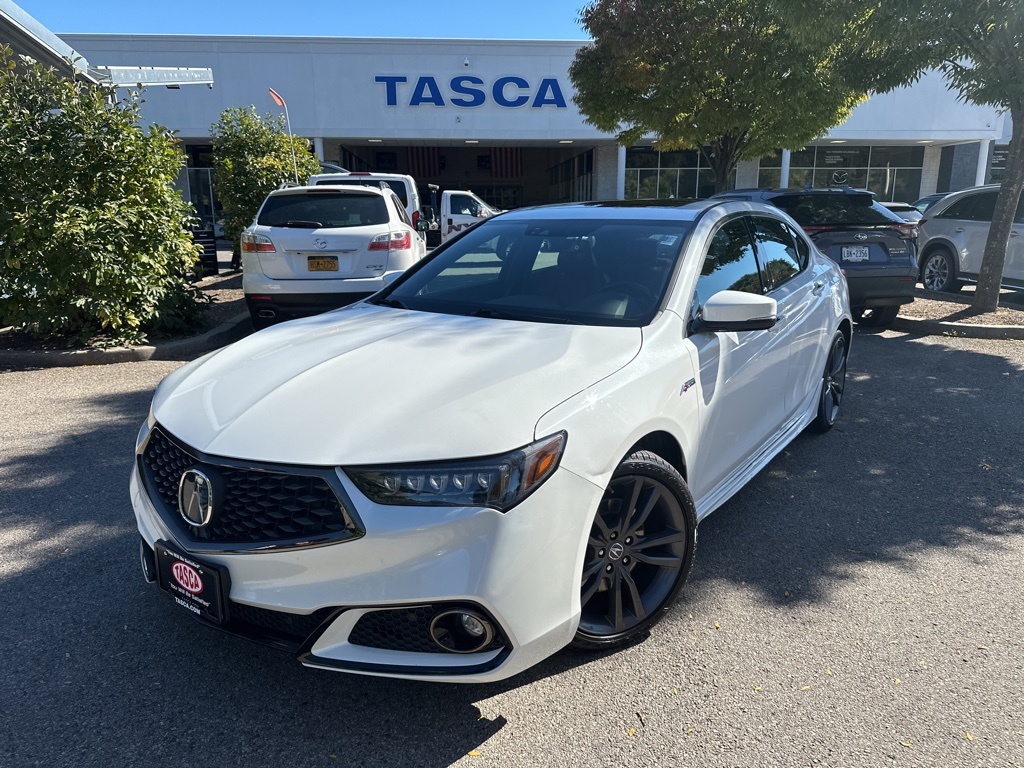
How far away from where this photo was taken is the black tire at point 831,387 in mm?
5113

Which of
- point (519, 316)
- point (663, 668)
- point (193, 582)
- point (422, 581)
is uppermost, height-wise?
point (519, 316)

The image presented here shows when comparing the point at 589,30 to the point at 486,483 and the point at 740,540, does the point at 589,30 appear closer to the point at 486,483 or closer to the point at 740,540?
the point at 740,540

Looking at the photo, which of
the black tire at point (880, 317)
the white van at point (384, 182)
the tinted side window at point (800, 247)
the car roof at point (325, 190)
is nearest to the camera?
the tinted side window at point (800, 247)

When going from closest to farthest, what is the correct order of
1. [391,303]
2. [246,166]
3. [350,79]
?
1. [391,303]
2. [246,166]
3. [350,79]

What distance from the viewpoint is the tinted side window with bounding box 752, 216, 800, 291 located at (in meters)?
4.20

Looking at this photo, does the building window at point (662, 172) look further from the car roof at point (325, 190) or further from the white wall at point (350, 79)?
the car roof at point (325, 190)

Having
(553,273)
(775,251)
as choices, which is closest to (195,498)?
(553,273)

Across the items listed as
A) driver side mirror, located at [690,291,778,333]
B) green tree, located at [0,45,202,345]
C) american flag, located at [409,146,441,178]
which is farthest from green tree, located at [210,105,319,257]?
american flag, located at [409,146,441,178]

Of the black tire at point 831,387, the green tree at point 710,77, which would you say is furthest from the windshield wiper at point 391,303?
the green tree at point 710,77

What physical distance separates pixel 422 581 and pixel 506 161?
35.4 meters

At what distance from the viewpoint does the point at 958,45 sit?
8930 mm

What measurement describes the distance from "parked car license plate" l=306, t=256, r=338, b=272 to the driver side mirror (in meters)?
5.76

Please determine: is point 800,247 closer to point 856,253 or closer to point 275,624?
point 856,253

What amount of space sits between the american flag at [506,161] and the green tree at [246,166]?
22.1 m
